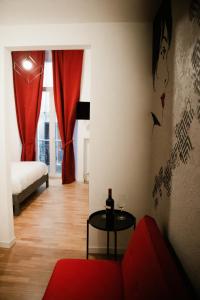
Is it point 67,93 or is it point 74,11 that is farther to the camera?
point 67,93

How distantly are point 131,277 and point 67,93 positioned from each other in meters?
4.59

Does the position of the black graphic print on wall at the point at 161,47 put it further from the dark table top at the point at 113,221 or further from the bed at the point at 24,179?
the bed at the point at 24,179

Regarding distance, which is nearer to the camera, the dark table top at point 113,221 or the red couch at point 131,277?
the red couch at point 131,277

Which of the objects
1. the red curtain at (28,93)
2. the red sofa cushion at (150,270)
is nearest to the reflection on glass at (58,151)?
the red curtain at (28,93)

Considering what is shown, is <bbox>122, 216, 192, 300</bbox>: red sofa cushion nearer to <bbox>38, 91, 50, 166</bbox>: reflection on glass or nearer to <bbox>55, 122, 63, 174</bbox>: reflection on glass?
<bbox>55, 122, 63, 174</bbox>: reflection on glass

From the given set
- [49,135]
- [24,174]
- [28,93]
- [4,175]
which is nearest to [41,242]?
[4,175]

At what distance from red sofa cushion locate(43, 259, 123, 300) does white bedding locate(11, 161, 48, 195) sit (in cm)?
222

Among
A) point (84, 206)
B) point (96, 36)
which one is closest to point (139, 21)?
point (96, 36)

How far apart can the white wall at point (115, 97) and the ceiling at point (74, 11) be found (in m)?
0.11

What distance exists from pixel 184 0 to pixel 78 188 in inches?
172

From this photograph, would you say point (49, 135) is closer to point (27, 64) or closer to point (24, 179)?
point (27, 64)

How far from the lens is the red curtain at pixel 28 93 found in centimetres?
547

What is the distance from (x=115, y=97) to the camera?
2.59 meters

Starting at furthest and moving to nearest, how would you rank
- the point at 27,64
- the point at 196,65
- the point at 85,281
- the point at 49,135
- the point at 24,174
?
the point at 49,135
the point at 27,64
the point at 24,174
the point at 85,281
the point at 196,65
